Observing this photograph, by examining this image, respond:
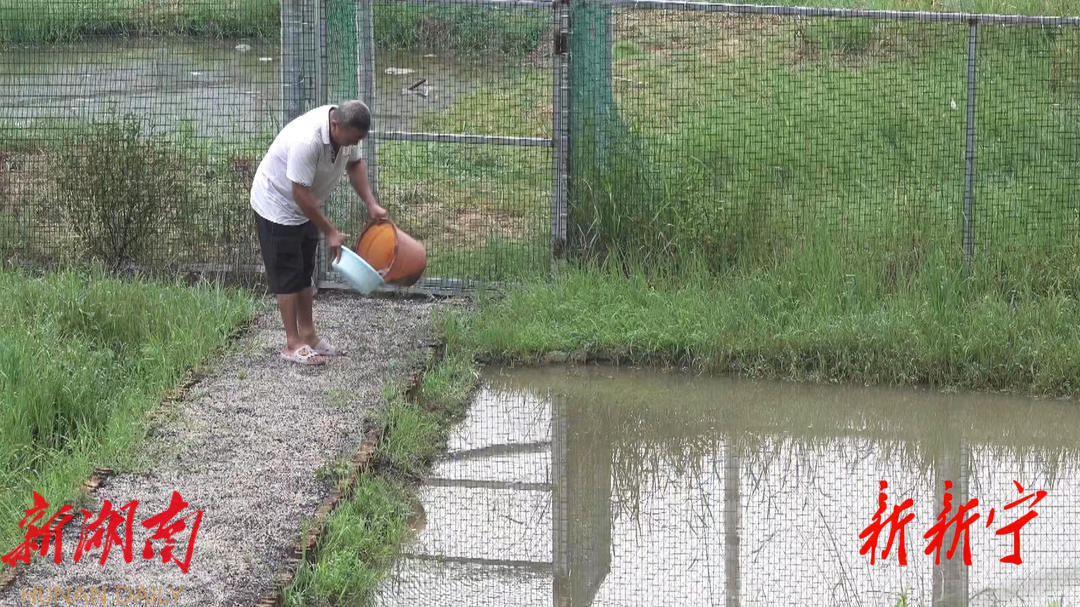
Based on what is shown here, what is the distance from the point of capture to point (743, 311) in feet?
28.9

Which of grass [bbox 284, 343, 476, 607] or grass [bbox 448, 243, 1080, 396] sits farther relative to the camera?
grass [bbox 448, 243, 1080, 396]

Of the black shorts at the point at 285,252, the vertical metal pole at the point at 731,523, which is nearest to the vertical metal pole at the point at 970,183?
the vertical metal pole at the point at 731,523

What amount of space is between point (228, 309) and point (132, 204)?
1294 millimetres

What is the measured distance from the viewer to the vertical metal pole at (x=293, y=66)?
30.6 ft

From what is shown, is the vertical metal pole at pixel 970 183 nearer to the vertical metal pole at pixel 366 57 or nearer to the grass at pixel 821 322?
the grass at pixel 821 322

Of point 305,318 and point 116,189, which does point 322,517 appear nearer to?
point 305,318

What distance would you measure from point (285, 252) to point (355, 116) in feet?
3.21

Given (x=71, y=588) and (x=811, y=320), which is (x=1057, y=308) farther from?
(x=71, y=588)

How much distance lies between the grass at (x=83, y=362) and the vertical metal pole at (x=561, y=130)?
6.49ft

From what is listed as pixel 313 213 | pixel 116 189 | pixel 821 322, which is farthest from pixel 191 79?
pixel 821 322

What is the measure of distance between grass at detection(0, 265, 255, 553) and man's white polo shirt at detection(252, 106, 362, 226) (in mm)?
884

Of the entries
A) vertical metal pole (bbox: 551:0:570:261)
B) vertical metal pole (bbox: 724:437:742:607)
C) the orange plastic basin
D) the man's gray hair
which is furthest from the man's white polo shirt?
vertical metal pole (bbox: 724:437:742:607)

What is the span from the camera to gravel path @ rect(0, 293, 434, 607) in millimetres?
5754

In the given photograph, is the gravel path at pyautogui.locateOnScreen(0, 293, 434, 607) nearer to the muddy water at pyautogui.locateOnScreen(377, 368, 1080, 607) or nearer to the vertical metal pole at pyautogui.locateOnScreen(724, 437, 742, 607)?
the muddy water at pyautogui.locateOnScreen(377, 368, 1080, 607)
